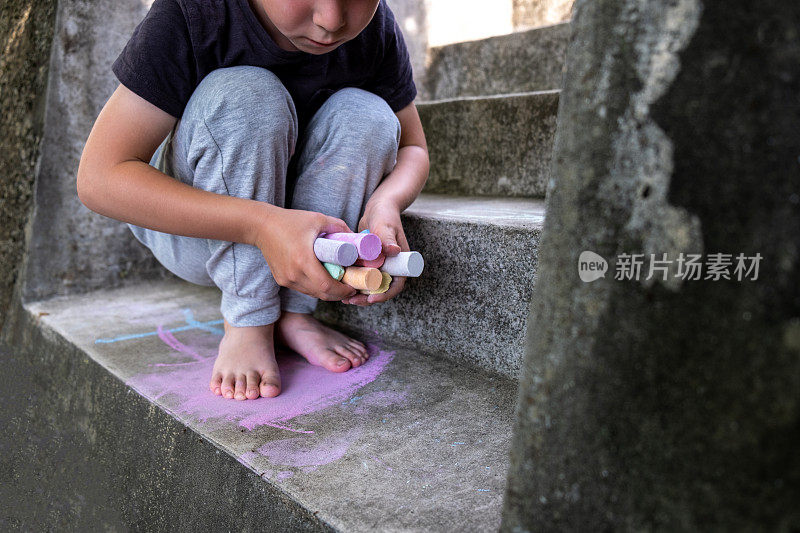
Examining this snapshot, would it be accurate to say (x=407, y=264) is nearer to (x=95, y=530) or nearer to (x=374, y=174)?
(x=374, y=174)

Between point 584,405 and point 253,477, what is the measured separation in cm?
48

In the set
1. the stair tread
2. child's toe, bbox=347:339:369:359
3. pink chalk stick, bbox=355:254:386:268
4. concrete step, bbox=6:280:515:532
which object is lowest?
concrete step, bbox=6:280:515:532

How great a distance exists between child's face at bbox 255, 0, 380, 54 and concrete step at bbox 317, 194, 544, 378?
379mm

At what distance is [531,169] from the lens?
1.48 metres

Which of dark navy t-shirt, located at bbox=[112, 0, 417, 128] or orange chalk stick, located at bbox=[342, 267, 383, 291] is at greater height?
dark navy t-shirt, located at bbox=[112, 0, 417, 128]

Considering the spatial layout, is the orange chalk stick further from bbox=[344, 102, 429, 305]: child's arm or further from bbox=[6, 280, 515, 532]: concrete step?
bbox=[6, 280, 515, 532]: concrete step

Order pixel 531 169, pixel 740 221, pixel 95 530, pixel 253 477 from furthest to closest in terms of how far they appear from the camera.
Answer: pixel 531 169, pixel 95 530, pixel 253 477, pixel 740 221

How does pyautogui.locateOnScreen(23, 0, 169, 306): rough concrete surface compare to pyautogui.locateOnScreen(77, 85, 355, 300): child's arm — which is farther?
pyautogui.locateOnScreen(23, 0, 169, 306): rough concrete surface

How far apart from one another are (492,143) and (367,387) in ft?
2.68

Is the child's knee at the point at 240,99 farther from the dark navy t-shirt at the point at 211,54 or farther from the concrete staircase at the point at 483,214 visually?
the concrete staircase at the point at 483,214

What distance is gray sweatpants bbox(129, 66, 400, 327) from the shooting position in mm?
987

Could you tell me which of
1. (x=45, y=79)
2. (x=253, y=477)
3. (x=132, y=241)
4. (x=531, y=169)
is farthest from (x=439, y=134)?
(x=253, y=477)

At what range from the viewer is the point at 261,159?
39.6 inches

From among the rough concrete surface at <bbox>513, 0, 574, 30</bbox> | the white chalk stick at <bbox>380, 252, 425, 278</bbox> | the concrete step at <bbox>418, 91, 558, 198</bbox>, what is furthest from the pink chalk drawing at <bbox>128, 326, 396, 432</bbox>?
the rough concrete surface at <bbox>513, 0, 574, 30</bbox>
